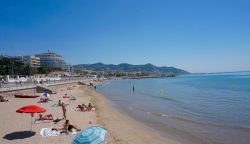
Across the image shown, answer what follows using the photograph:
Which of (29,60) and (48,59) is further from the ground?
(48,59)

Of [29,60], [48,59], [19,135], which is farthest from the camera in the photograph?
[48,59]

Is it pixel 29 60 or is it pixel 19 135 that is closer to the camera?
pixel 19 135

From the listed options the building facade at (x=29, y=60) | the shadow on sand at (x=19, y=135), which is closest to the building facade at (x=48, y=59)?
the building facade at (x=29, y=60)

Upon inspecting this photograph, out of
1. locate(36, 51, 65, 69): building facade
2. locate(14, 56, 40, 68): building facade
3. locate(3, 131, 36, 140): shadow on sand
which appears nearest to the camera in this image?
locate(3, 131, 36, 140): shadow on sand

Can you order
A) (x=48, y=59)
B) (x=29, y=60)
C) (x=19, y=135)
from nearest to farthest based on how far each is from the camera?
1. (x=19, y=135)
2. (x=29, y=60)
3. (x=48, y=59)

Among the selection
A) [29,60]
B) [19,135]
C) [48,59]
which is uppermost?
[48,59]

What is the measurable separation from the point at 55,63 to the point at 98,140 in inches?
7319

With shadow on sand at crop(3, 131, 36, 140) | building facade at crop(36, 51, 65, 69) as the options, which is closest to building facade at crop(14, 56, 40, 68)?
building facade at crop(36, 51, 65, 69)

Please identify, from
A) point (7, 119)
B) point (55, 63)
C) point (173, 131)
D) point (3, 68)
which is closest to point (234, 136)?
point (173, 131)

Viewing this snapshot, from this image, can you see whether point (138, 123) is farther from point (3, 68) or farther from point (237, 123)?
point (3, 68)

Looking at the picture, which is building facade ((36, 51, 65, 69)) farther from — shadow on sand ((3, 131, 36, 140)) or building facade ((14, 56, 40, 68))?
shadow on sand ((3, 131, 36, 140))

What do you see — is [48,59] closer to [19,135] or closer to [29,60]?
[29,60]

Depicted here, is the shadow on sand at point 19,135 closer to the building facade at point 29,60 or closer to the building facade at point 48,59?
the building facade at point 29,60

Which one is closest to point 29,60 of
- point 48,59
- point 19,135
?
point 48,59
